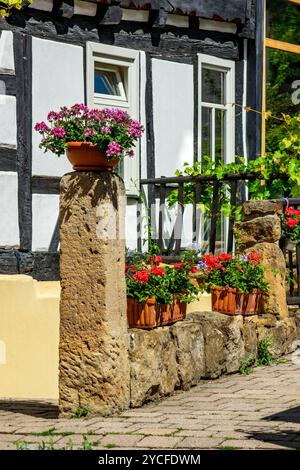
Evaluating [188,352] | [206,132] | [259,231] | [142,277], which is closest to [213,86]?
[206,132]

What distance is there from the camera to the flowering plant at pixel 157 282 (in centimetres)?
819

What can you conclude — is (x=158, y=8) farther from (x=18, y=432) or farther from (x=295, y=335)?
(x=18, y=432)

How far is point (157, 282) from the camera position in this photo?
839 cm

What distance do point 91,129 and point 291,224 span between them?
3485mm

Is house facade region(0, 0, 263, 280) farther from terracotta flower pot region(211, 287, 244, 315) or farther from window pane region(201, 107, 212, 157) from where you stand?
terracotta flower pot region(211, 287, 244, 315)

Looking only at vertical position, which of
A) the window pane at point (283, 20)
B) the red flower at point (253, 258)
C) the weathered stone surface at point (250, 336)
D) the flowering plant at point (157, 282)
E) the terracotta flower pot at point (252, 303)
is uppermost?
the window pane at point (283, 20)

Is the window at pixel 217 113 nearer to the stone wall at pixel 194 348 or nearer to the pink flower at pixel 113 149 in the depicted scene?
the stone wall at pixel 194 348

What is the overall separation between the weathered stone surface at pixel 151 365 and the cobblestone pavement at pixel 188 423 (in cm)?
10

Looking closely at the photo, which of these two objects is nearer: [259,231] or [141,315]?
[141,315]

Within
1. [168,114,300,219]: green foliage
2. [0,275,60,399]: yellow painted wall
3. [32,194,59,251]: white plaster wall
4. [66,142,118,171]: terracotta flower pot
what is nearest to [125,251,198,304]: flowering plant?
[66,142,118,171]: terracotta flower pot

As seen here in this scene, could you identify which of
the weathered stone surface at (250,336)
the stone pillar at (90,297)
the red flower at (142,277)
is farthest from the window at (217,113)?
the stone pillar at (90,297)

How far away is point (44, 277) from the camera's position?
1070cm

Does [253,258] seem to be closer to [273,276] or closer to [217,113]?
[273,276]

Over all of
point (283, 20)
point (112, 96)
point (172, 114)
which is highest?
point (283, 20)
